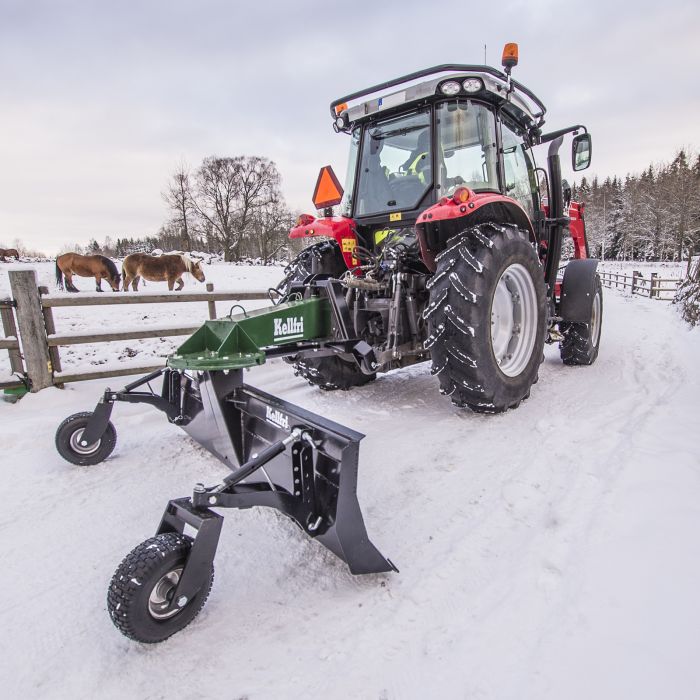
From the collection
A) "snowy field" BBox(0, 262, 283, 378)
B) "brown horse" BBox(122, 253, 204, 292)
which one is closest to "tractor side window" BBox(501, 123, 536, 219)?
"snowy field" BBox(0, 262, 283, 378)

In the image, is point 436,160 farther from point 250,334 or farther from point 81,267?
point 81,267

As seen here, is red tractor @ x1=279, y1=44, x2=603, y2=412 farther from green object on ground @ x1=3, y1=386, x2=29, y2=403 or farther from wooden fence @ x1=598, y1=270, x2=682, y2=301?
wooden fence @ x1=598, y1=270, x2=682, y2=301

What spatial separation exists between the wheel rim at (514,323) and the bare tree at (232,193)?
123 feet

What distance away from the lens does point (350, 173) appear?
4.17 m

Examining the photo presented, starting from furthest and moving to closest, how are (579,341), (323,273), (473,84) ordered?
(579,341) < (323,273) < (473,84)

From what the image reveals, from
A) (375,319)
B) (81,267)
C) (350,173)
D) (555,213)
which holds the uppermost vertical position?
(350,173)

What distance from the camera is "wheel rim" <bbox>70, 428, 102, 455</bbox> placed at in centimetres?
260

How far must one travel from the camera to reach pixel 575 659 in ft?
4.31

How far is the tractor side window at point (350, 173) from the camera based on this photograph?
410cm

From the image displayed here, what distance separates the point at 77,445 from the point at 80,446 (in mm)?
17

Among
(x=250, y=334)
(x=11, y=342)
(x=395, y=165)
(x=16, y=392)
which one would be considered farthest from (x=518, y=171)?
(x=16, y=392)

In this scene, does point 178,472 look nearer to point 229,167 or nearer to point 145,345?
point 145,345

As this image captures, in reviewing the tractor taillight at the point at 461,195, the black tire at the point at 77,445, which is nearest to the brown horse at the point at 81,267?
the black tire at the point at 77,445

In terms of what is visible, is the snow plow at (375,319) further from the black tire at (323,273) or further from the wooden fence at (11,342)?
the wooden fence at (11,342)
